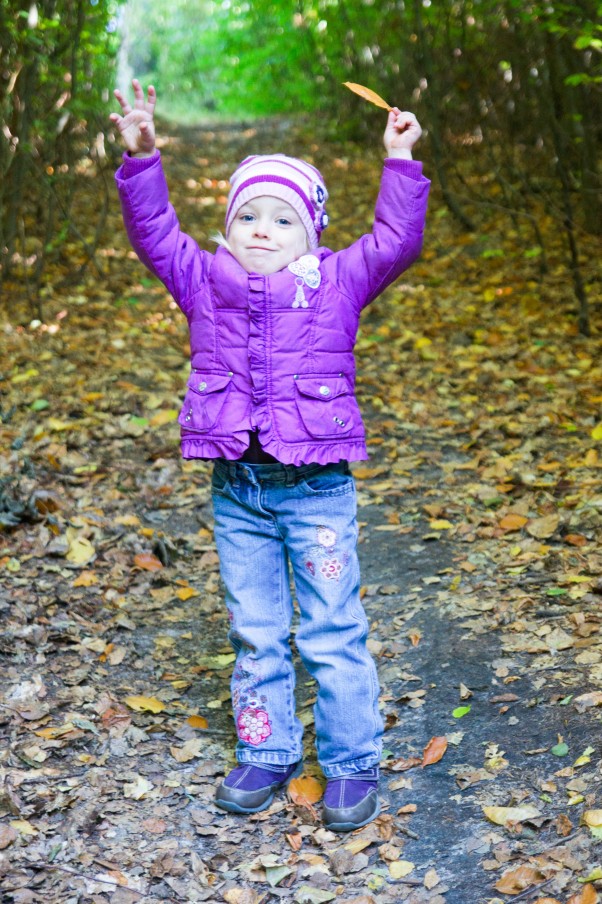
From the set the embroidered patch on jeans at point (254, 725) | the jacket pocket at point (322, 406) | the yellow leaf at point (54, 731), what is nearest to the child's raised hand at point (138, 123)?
the jacket pocket at point (322, 406)

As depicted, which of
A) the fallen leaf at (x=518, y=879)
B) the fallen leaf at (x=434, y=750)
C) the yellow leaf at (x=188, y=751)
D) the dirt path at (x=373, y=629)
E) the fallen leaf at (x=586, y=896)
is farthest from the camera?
the yellow leaf at (x=188, y=751)

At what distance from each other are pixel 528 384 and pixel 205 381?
379 cm

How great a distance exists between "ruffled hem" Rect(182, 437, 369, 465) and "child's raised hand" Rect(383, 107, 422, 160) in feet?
2.81

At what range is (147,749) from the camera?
3.20 metres

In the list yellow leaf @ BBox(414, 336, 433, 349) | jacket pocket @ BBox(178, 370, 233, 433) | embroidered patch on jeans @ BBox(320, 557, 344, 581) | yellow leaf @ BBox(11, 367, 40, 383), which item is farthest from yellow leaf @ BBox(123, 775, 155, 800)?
yellow leaf @ BBox(414, 336, 433, 349)

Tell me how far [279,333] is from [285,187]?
430 millimetres

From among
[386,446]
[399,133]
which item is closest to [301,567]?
[399,133]

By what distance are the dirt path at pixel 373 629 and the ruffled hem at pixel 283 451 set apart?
1093 millimetres

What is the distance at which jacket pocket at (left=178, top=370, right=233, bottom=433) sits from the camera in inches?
108

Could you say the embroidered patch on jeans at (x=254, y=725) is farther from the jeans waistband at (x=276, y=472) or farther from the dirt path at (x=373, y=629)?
the jeans waistband at (x=276, y=472)

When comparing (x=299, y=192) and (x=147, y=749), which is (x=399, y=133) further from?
(x=147, y=749)

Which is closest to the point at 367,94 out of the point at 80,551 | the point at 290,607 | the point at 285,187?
the point at 285,187

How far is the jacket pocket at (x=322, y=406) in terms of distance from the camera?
272 cm

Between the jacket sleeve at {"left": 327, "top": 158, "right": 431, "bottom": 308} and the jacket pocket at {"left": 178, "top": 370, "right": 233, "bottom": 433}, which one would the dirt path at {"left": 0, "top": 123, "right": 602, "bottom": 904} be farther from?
the jacket sleeve at {"left": 327, "top": 158, "right": 431, "bottom": 308}
